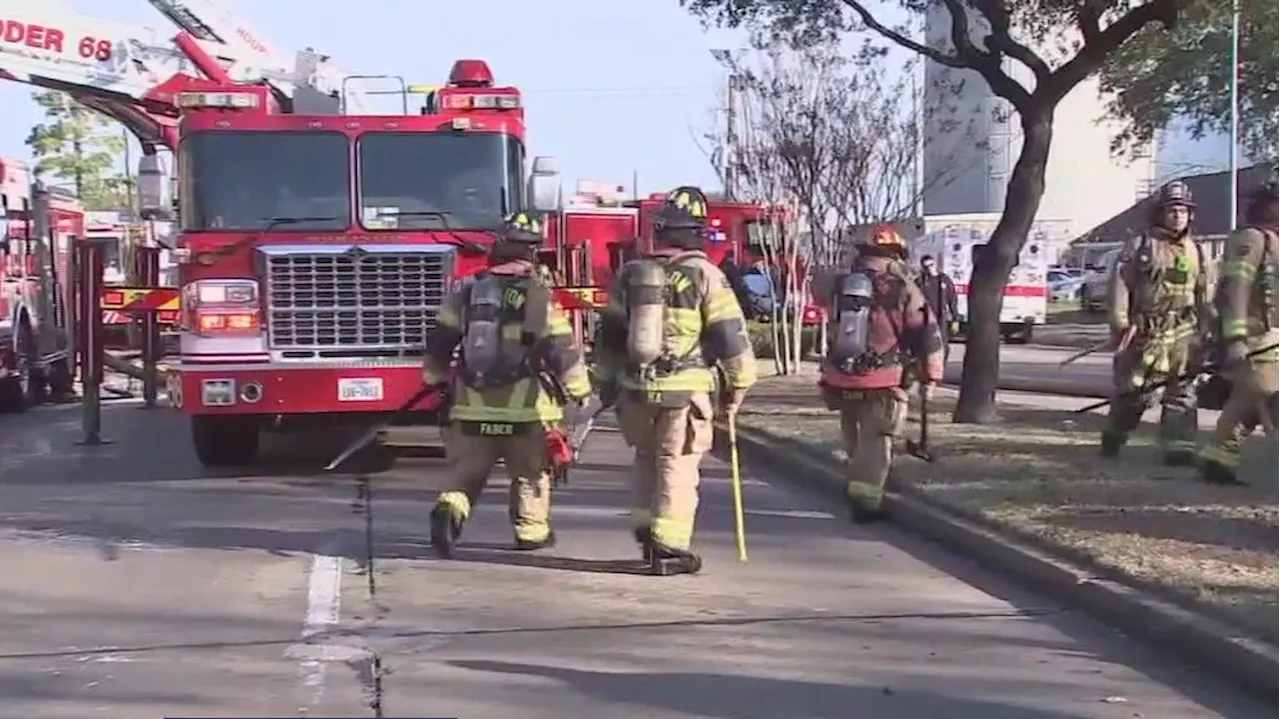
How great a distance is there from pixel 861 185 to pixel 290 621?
52.0ft

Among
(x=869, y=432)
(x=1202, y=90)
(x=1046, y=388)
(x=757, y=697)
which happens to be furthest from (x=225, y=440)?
(x=1202, y=90)

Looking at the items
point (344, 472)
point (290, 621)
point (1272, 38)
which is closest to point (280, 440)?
point (344, 472)

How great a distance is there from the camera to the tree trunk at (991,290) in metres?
15.3

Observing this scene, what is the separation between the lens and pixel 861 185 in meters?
22.8

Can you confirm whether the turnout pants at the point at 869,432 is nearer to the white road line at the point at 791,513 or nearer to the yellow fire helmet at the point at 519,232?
the white road line at the point at 791,513

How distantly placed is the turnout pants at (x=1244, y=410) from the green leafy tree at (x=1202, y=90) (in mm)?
15759

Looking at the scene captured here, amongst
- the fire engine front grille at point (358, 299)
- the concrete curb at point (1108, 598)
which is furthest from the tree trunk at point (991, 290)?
the fire engine front grille at point (358, 299)

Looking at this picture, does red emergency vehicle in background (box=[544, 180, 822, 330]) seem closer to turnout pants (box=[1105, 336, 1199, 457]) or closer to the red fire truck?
the red fire truck

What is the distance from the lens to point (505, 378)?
30.3ft

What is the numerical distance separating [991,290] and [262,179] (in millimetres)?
6246

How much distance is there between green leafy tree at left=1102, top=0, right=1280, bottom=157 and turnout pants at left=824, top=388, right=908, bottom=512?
1646cm

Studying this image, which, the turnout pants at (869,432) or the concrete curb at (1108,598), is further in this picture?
the turnout pants at (869,432)

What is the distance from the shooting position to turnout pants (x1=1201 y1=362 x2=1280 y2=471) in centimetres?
1053

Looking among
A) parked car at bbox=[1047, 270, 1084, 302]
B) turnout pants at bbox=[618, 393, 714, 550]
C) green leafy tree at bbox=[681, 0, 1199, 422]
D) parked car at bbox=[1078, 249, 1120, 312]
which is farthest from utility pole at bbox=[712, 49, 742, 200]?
parked car at bbox=[1047, 270, 1084, 302]
